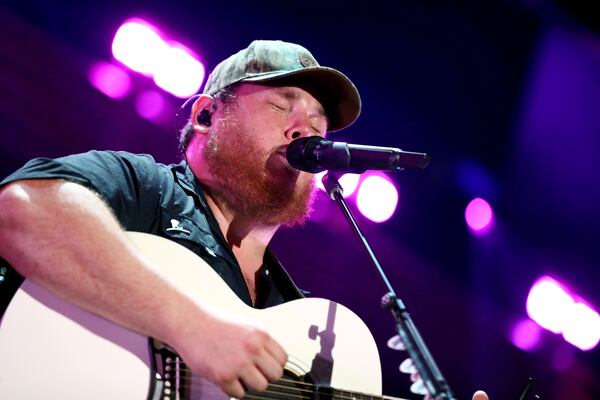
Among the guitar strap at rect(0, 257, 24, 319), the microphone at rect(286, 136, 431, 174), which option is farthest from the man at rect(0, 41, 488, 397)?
the microphone at rect(286, 136, 431, 174)

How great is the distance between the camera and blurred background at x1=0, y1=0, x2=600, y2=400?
493cm

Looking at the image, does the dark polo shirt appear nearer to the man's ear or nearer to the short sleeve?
the short sleeve

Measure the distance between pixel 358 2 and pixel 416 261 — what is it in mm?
2116

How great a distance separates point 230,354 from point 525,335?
4530mm

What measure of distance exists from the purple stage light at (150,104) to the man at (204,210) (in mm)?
1027

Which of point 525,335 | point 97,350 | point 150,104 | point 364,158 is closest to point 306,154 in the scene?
point 364,158

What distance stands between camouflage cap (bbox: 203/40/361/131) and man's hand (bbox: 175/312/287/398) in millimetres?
1475

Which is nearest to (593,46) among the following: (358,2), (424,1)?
(424,1)

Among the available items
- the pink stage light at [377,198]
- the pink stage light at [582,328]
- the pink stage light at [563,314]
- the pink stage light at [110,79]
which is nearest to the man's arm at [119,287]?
the pink stage light at [110,79]

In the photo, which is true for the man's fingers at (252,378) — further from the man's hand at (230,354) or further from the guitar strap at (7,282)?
the guitar strap at (7,282)

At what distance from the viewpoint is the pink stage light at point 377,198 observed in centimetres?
516

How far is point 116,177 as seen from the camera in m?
2.14

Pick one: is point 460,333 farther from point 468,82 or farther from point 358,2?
point 358,2

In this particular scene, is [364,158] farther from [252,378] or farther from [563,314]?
[563,314]
